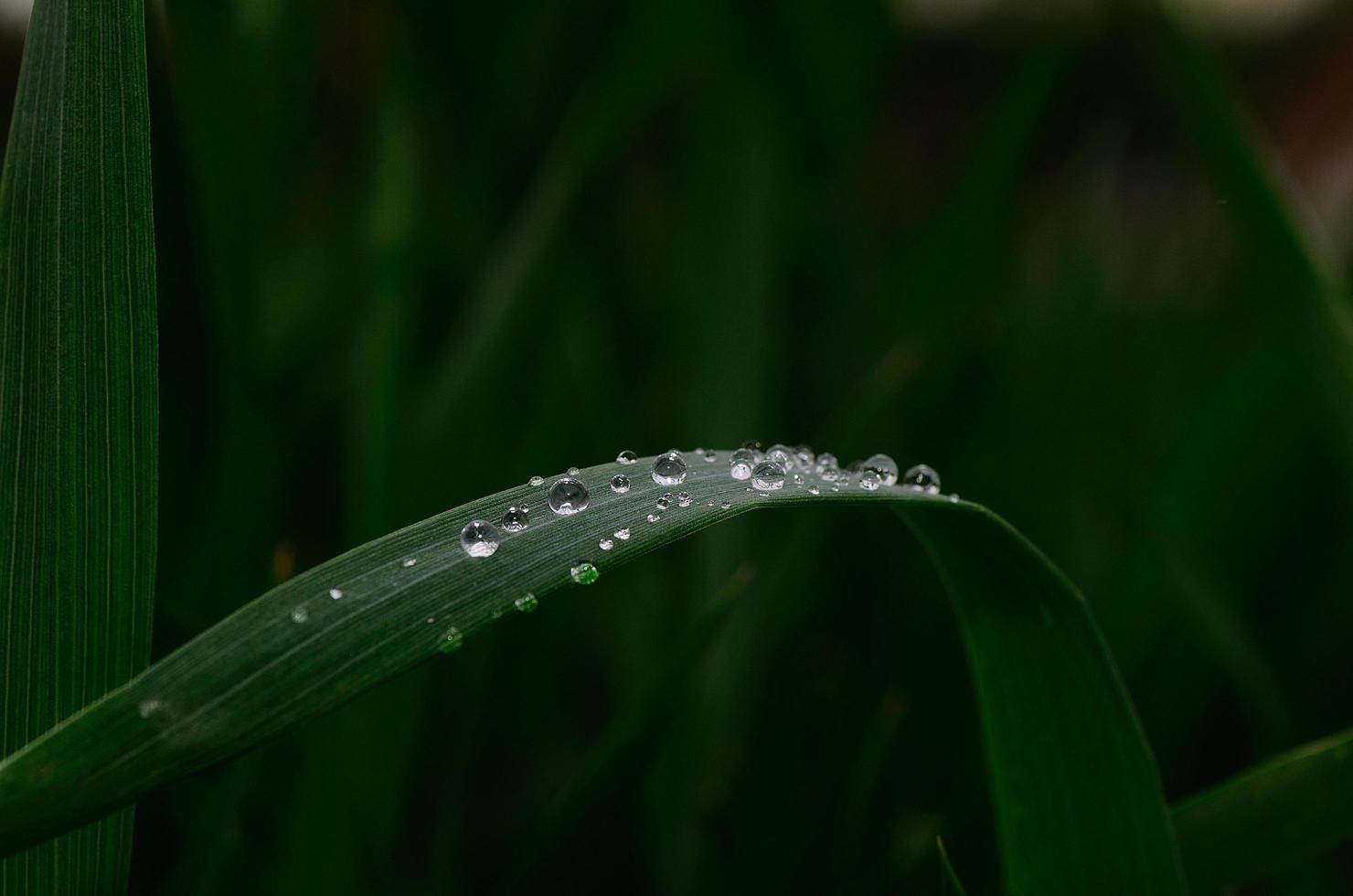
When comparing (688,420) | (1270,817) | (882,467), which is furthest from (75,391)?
(688,420)

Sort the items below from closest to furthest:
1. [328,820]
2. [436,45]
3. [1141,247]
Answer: [328,820] → [436,45] → [1141,247]

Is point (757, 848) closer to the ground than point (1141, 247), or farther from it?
closer to the ground

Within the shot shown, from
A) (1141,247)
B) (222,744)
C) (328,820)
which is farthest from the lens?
(1141,247)

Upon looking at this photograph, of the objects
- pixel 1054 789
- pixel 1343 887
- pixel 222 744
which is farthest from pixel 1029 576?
pixel 1343 887

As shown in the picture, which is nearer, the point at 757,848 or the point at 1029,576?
the point at 1029,576

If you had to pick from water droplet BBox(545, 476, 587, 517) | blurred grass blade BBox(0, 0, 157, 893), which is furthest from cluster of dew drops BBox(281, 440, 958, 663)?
blurred grass blade BBox(0, 0, 157, 893)

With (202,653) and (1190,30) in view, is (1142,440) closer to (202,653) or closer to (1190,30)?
(1190,30)

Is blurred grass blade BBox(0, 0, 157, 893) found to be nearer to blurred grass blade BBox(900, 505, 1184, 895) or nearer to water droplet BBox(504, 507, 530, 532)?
water droplet BBox(504, 507, 530, 532)
